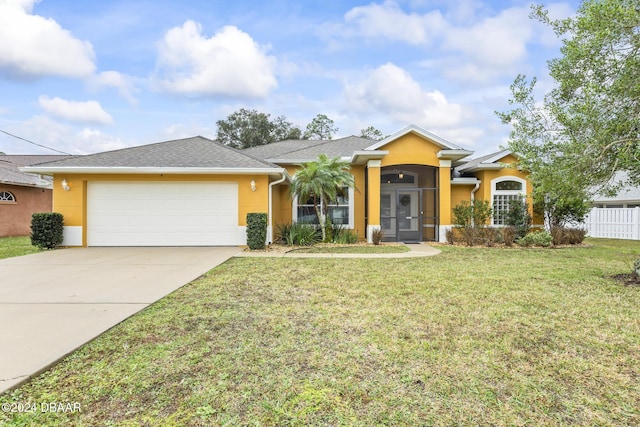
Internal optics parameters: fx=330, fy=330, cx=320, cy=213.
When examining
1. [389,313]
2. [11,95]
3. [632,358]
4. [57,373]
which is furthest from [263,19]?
[11,95]

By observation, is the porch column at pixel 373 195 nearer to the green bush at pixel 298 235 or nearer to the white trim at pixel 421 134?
the white trim at pixel 421 134

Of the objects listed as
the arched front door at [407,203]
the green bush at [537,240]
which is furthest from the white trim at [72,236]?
the green bush at [537,240]

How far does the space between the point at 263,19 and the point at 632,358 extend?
14.3 m

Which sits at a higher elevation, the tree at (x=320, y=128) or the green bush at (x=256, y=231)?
the tree at (x=320, y=128)

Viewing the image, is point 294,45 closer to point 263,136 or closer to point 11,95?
point 11,95

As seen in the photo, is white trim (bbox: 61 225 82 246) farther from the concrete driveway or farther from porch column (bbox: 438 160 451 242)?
porch column (bbox: 438 160 451 242)

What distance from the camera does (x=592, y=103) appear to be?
728 centimetres

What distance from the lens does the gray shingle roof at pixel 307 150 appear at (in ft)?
51.0

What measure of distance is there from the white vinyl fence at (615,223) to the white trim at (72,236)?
23.2 metres

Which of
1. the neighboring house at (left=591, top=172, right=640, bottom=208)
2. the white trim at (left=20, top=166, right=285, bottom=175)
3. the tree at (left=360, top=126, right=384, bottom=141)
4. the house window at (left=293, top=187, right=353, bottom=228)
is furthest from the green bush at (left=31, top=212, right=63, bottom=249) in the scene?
the tree at (left=360, top=126, right=384, bottom=141)

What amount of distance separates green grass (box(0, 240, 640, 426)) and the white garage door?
259 inches

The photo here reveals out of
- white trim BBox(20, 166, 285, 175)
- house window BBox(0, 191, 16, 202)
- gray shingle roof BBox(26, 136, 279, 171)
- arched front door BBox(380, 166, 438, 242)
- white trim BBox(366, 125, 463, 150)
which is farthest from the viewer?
house window BBox(0, 191, 16, 202)

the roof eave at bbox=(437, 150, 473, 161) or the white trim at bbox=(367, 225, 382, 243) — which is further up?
the roof eave at bbox=(437, 150, 473, 161)

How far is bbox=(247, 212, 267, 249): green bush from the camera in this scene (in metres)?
11.4
